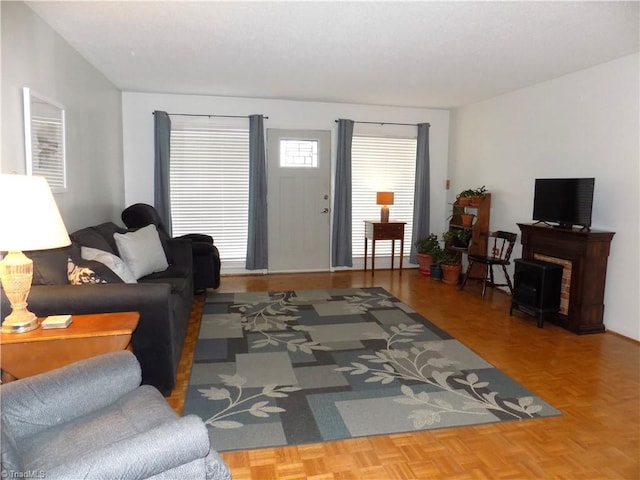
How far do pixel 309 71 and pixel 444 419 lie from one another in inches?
140

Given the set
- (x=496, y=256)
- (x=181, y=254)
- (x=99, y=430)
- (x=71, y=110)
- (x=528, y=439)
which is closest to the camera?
(x=99, y=430)

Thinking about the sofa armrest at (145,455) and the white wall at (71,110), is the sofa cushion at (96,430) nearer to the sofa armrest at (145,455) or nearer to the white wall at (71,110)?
the sofa armrest at (145,455)

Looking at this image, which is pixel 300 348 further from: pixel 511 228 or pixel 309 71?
pixel 511 228

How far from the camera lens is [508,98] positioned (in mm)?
5512

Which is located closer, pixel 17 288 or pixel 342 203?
pixel 17 288

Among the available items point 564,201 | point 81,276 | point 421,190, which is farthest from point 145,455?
point 421,190

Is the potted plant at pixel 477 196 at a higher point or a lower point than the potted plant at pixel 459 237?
higher

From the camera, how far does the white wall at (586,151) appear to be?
3.95 meters

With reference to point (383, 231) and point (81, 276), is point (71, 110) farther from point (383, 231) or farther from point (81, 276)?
point (383, 231)

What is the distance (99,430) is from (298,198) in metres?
5.11

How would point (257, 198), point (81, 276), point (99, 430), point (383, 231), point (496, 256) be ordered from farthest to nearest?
point (383, 231), point (257, 198), point (496, 256), point (81, 276), point (99, 430)

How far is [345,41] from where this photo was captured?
3604mm

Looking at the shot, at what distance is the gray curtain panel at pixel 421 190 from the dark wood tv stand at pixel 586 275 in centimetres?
266

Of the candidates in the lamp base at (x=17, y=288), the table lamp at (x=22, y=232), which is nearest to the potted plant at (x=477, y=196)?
the table lamp at (x=22, y=232)
